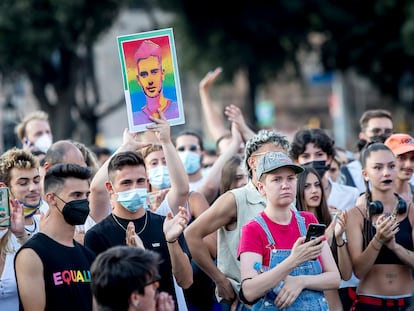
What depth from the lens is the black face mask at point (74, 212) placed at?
6.15 meters

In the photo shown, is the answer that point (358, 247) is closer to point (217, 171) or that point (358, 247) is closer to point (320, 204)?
point (320, 204)

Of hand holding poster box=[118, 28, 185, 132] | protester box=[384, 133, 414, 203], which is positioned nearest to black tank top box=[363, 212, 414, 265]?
protester box=[384, 133, 414, 203]

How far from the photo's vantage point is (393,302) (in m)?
7.51

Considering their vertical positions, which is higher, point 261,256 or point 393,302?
point 261,256

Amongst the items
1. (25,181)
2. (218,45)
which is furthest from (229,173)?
(218,45)

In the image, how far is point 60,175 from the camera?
635 cm

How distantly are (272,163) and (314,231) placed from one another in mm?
583

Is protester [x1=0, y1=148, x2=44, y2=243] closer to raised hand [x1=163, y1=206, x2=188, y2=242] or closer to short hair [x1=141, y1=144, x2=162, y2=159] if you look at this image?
raised hand [x1=163, y1=206, x2=188, y2=242]

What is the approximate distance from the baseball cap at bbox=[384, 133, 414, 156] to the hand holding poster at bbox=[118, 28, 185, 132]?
219cm

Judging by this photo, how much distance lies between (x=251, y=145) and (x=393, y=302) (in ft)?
5.79

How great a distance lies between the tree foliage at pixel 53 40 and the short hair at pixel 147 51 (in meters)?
17.6

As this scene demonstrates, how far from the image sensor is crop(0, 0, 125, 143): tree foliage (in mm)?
24719

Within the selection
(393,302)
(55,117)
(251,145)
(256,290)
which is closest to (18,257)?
(256,290)

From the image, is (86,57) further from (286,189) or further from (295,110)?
(295,110)
